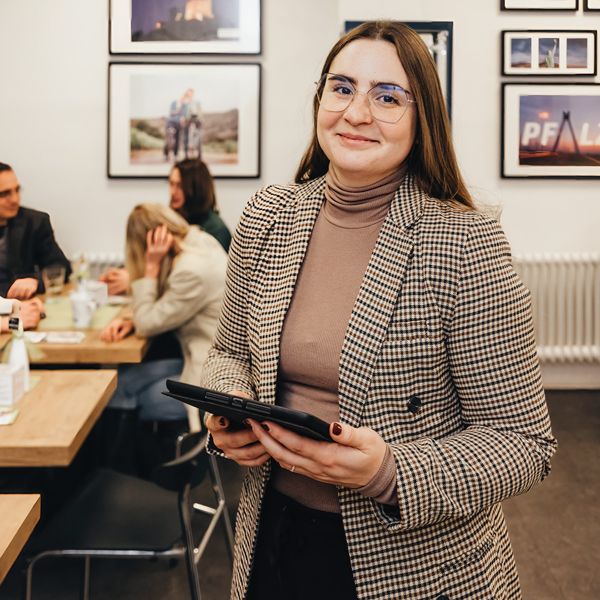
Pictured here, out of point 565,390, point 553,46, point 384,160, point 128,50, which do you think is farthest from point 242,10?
point 384,160

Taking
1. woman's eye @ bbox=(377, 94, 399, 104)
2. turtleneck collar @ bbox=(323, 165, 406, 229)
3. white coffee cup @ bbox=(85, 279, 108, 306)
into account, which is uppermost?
woman's eye @ bbox=(377, 94, 399, 104)

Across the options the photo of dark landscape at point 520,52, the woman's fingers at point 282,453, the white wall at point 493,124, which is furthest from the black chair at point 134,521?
the photo of dark landscape at point 520,52

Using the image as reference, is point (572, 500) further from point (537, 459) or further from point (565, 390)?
point (537, 459)

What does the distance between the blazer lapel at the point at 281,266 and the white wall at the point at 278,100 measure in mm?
3057

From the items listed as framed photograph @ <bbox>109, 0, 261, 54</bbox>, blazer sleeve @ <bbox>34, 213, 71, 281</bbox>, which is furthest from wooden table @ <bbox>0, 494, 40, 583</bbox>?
framed photograph @ <bbox>109, 0, 261, 54</bbox>

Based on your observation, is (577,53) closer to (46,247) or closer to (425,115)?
(46,247)

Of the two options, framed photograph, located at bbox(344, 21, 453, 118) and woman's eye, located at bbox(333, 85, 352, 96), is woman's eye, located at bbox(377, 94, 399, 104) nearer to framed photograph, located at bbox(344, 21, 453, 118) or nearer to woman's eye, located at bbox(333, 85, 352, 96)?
woman's eye, located at bbox(333, 85, 352, 96)

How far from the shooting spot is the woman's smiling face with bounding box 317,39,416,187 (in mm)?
991

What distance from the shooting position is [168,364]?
310 centimetres

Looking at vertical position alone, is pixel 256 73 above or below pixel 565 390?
above

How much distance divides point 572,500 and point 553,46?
2.63 m

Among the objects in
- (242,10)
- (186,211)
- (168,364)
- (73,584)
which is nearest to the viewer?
(73,584)

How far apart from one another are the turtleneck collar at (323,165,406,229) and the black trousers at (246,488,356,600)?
0.41 metres

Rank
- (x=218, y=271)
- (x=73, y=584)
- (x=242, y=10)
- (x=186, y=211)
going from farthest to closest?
(x=242, y=10) < (x=186, y=211) < (x=218, y=271) < (x=73, y=584)
